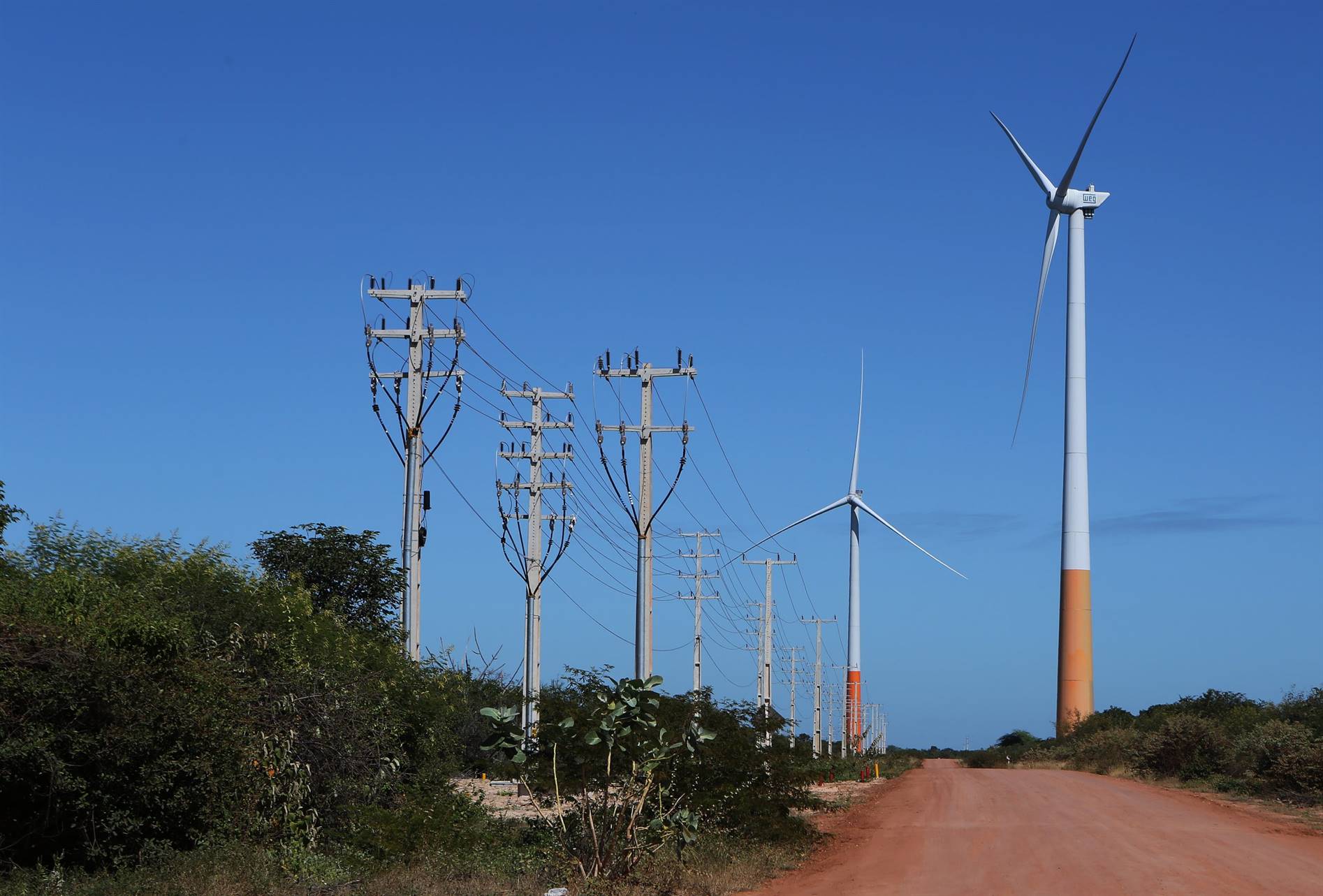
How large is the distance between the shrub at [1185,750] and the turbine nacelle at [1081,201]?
2233cm

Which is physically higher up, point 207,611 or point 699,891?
point 207,611

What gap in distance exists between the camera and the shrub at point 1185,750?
3888 centimetres

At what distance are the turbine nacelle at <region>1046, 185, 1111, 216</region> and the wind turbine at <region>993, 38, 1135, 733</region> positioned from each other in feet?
0.10

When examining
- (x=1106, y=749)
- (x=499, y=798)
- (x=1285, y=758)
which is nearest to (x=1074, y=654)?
(x=1106, y=749)

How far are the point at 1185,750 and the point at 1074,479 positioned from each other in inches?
589

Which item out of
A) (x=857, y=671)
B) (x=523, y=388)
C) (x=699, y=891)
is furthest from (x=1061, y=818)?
(x=857, y=671)

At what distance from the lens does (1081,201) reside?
55.9 m

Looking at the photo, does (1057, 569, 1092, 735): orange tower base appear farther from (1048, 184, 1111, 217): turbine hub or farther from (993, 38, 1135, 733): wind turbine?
(1048, 184, 1111, 217): turbine hub

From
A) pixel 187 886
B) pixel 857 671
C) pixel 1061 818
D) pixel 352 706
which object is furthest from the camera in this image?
pixel 857 671

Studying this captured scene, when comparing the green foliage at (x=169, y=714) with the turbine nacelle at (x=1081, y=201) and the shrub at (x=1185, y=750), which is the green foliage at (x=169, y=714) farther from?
the turbine nacelle at (x=1081, y=201)

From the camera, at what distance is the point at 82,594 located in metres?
16.9

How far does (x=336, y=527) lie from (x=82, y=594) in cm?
2329

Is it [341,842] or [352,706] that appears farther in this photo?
[352,706]

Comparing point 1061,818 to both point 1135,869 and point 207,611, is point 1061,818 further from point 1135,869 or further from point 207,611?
point 207,611
